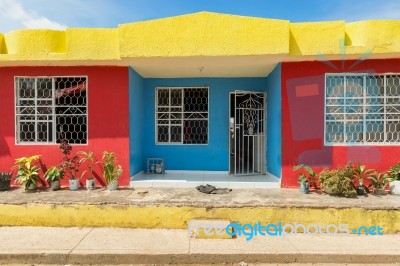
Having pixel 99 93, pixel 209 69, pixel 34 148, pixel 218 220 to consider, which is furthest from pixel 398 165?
pixel 34 148

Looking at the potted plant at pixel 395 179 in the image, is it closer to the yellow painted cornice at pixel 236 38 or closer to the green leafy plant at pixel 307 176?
the green leafy plant at pixel 307 176

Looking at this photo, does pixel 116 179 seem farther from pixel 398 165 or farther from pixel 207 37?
pixel 398 165

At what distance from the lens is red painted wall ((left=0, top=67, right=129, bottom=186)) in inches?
229

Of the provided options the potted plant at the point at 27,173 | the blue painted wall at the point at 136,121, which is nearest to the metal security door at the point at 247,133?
the blue painted wall at the point at 136,121

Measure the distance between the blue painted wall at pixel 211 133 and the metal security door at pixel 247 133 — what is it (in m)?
0.16

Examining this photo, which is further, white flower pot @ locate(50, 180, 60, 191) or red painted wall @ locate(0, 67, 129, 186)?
red painted wall @ locate(0, 67, 129, 186)

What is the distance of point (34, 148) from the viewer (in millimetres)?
5906

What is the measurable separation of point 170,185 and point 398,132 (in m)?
5.03

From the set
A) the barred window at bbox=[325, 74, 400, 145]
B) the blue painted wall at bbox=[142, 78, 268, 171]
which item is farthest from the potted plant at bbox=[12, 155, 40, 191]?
the barred window at bbox=[325, 74, 400, 145]

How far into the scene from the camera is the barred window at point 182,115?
7.14m

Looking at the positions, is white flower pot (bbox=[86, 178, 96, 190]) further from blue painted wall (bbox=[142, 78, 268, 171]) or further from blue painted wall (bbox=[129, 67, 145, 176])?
blue painted wall (bbox=[142, 78, 268, 171])

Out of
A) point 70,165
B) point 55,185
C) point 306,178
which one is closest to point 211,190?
point 306,178

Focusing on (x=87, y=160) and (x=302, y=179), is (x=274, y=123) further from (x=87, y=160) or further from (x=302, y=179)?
(x=87, y=160)

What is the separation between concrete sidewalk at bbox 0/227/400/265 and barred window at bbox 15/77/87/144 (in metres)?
2.46
